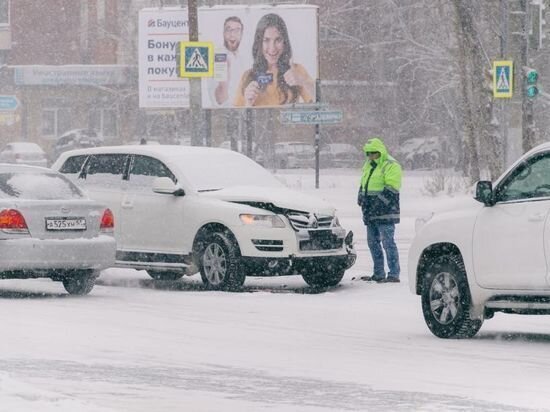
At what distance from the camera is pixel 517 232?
13414 mm

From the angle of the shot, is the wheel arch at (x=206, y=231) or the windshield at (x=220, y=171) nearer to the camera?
the wheel arch at (x=206, y=231)

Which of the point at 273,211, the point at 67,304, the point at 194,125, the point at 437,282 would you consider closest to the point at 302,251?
the point at 273,211

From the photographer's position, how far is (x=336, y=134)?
76.1 metres

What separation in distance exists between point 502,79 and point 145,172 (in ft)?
45.4

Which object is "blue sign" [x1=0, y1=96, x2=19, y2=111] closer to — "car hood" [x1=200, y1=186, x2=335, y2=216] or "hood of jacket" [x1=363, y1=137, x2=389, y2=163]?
"hood of jacket" [x1=363, y1=137, x2=389, y2=163]

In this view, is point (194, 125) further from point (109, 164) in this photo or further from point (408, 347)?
point (408, 347)

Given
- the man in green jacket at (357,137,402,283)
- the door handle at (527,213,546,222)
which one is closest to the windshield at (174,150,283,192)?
the man in green jacket at (357,137,402,283)

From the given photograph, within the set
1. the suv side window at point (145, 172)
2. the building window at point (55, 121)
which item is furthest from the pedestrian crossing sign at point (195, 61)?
the building window at point (55, 121)

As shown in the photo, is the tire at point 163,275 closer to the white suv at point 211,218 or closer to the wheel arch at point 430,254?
the white suv at point 211,218

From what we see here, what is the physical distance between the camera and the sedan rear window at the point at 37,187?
17.8m

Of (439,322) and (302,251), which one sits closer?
(439,322)

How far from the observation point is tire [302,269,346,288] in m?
19.5

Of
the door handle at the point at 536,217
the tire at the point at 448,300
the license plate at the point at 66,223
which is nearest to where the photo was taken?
the door handle at the point at 536,217

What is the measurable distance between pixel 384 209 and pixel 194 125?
41.6ft
